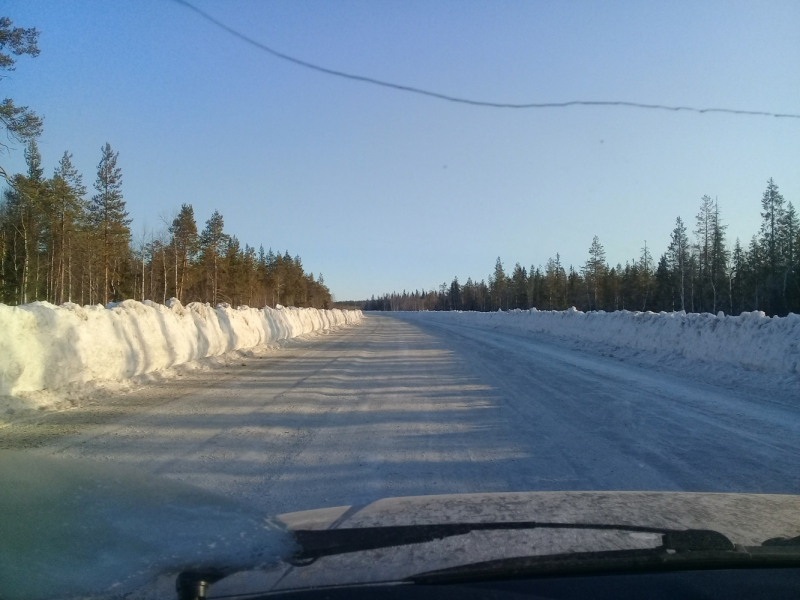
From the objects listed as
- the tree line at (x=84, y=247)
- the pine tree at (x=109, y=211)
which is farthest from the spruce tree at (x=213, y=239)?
the pine tree at (x=109, y=211)

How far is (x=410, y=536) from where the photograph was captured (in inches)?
119

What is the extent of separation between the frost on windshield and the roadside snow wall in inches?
197

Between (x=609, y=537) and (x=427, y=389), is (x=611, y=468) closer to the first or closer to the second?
(x=609, y=537)

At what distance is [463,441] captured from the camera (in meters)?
7.49

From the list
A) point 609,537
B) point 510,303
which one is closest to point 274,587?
point 609,537

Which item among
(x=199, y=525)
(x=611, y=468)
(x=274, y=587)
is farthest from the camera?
(x=611, y=468)

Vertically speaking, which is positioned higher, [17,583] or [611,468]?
[17,583]

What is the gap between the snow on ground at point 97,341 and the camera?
9281 mm

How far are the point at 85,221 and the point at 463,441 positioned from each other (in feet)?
156

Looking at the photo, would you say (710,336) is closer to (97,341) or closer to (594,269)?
(97,341)

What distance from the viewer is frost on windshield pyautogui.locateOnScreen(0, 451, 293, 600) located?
9.41 feet

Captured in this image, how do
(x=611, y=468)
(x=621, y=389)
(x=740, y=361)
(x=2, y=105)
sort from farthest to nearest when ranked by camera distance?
(x=2, y=105), (x=740, y=361), (x=621, y=389), (x=611, y=468)

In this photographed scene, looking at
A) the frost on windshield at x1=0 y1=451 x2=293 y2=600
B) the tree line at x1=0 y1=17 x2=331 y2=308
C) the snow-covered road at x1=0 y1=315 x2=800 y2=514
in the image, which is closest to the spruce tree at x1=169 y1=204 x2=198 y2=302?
the tree line at x1=0 y1=17 x2=331 y2=308

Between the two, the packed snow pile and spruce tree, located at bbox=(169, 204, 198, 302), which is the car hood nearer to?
the packed snow pile
